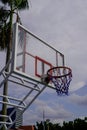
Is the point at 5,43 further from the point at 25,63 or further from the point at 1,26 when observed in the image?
the point at 25,63

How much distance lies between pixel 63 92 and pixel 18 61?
2.03 metres

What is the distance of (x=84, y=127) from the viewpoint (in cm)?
4791

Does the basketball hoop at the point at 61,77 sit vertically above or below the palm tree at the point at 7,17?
below

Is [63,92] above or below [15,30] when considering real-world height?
below

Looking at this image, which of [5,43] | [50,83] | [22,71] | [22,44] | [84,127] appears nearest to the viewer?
[22,71]

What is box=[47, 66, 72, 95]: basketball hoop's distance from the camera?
10.8m

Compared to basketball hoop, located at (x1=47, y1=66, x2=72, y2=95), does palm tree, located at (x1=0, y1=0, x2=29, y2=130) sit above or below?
above

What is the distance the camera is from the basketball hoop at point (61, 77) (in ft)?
35.6

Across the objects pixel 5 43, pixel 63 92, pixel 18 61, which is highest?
pixel 5 43

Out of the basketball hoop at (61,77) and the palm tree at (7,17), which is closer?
the basketball hoop at (61,77)

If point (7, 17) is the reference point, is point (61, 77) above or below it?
below

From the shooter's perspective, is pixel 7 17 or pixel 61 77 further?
pixel 7 17

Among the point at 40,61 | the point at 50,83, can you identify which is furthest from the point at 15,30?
the point at 50,83

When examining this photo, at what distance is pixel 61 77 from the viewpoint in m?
11.0
